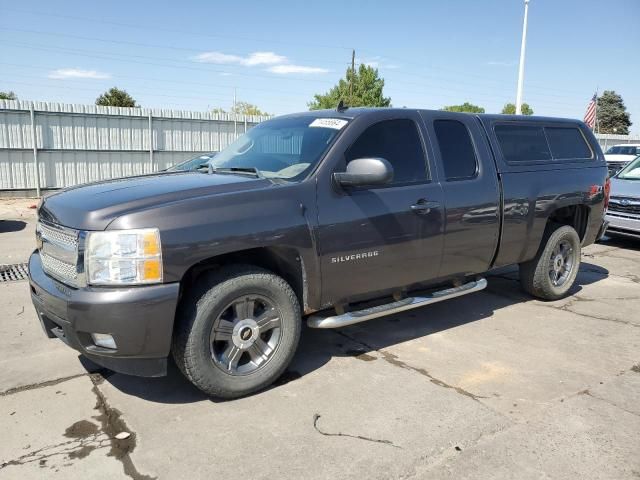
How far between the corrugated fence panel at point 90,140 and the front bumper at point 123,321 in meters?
12.0

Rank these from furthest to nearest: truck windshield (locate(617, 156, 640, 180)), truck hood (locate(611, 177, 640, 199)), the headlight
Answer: truck windshield (locate(617, 156, 640, 180)), truck hood (locate(611, 177, 640, 199)), the headlight

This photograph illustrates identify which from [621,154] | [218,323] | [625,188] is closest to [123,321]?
[218,323]

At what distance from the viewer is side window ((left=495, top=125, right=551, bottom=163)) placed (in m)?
5.20

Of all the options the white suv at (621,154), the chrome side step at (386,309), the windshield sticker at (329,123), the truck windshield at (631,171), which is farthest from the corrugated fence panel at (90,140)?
the white suv at (621,154)

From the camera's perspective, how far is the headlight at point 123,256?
3014 millimetres

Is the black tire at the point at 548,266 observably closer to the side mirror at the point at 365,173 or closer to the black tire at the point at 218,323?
the side mirror at the point at 365,173

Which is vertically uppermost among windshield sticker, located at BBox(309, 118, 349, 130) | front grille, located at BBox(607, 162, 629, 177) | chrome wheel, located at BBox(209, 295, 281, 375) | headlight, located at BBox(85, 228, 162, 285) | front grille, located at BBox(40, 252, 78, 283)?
windshield sticker, located at BBox(309, 118, 349, 130)

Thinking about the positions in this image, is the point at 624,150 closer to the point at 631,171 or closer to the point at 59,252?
the point at 631,171

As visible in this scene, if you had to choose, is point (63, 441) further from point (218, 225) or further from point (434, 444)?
point (434, 444)

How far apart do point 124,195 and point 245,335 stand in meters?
1.21

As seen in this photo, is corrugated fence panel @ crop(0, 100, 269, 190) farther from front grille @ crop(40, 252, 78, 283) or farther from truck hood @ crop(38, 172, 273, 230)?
front grille @ crop(40, 252, 78, 283)

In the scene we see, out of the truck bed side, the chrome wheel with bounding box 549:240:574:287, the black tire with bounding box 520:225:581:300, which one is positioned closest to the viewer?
the truck bed side

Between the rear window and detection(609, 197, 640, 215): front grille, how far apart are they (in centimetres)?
368

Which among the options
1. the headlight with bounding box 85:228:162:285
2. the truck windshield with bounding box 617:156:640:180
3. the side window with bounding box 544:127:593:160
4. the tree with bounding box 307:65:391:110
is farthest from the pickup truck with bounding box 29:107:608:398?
the tree with bounding box 307:65:391:110
